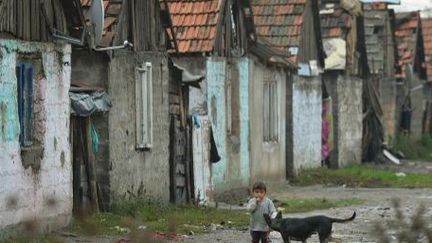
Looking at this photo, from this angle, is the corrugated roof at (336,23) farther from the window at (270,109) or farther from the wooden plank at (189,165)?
the wooden plank at (189,165)

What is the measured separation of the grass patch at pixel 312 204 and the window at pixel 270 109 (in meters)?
4.71

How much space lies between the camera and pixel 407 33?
49062 mm

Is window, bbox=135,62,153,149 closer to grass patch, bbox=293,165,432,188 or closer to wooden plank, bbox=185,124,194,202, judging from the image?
wooden plank, bbox=185,124,194,202

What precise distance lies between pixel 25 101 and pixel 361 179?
1732cm

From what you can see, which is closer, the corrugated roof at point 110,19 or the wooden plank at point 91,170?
the wooden plank at point 91,170

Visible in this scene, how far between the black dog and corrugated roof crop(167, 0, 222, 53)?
30.8ft

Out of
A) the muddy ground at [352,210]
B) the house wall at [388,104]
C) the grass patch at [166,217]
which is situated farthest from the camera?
the house wall at [388,104]

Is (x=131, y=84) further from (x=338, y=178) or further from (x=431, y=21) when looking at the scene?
(x=431, y=21)

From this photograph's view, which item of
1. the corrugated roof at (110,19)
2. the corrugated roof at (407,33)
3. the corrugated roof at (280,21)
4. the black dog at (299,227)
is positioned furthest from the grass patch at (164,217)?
the corrugated roof at (407,33)

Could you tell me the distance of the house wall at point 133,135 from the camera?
759 inches

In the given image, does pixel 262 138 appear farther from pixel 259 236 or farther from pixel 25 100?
pixel 259 236

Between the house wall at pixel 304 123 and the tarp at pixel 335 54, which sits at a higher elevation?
the tarp at pixel 335 54

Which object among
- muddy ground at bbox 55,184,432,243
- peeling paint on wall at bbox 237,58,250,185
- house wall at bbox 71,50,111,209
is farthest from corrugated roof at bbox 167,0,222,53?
house wall at bbox 71,50,111,209

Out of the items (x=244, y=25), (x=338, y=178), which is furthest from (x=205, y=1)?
(x=338, y=178)
